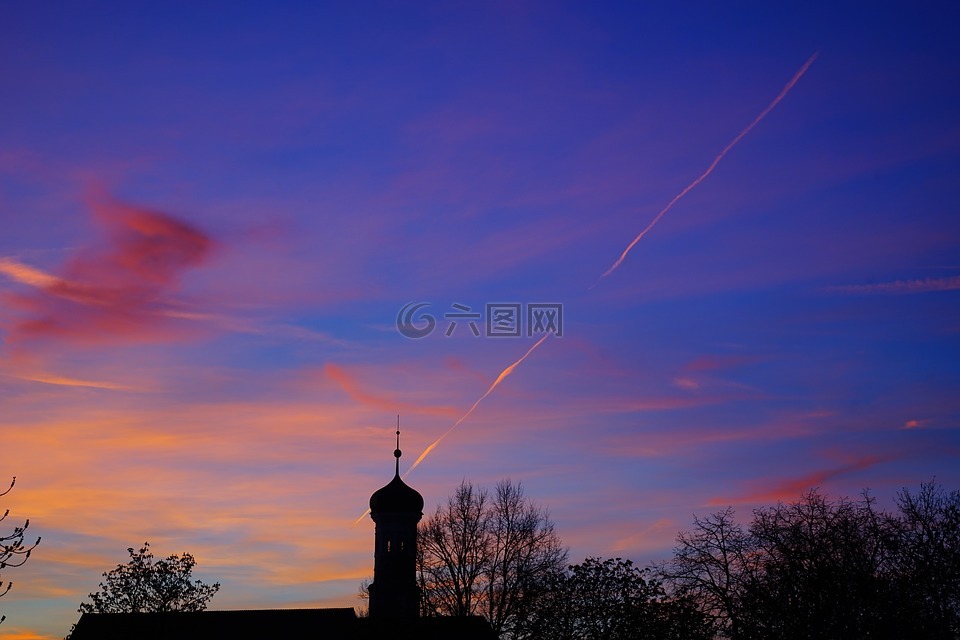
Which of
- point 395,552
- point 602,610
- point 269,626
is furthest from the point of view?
point 395,552

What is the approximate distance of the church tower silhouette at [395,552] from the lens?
71625 millimetres

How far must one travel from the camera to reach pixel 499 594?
6688 cm

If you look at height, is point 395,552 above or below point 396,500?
below

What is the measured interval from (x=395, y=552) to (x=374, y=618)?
522cm

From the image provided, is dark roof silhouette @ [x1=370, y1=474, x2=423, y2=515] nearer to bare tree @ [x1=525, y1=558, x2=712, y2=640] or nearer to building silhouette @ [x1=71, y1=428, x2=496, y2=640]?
building silhouette @ [x1=71, y1=428, x2=496, y2=640]

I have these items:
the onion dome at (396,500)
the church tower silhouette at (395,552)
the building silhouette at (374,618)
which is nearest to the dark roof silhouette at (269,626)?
the building silhouette at (374,618)

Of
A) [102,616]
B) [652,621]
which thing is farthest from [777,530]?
[102,616]

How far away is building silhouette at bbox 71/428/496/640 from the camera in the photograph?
2501 inches

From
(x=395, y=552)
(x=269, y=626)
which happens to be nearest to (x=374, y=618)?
(x=395, y=552)

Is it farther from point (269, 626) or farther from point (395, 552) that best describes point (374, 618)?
point (269, 626)

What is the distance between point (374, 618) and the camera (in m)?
69.3

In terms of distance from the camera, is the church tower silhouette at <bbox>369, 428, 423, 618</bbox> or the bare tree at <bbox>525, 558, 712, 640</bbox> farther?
the church tower silhouette at <bbox>369, 428, 423, 618</bbox>

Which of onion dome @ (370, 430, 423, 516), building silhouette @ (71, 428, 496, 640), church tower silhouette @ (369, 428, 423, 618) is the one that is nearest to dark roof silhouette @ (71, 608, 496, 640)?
building silhouette @ (71, 428, 496, 640)

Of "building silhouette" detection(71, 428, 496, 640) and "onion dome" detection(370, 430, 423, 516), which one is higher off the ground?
"onion dome" detection(370, 430, 423, 516)
